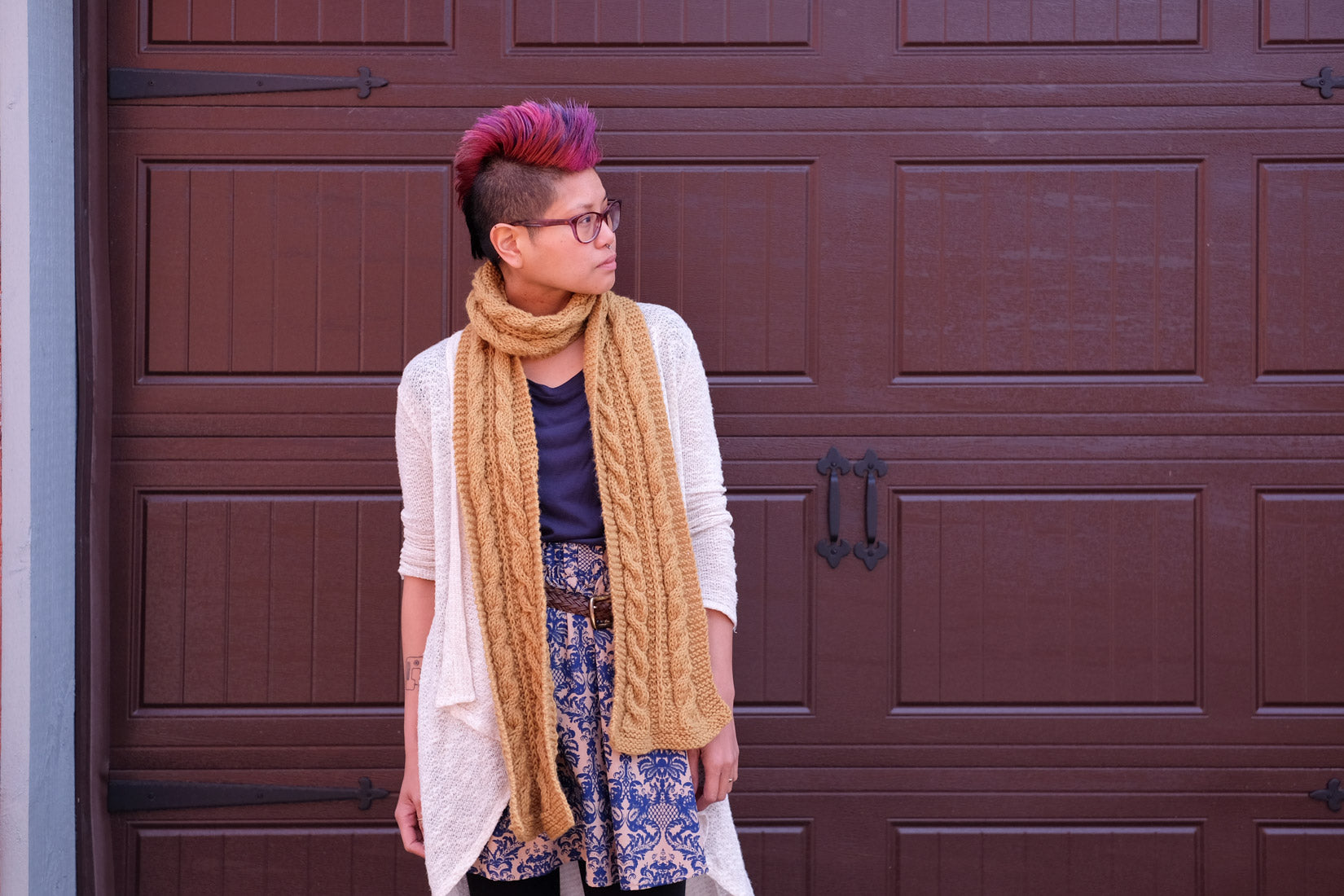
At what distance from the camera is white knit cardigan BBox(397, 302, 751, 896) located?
1.72 m

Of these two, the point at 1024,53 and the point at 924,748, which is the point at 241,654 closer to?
the point at 924,748

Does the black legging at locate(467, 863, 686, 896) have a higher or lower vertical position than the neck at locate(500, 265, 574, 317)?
lower

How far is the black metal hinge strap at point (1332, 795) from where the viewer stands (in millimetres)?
2545

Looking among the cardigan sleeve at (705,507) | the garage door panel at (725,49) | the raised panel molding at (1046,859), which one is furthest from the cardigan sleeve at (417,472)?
the raised panel molding at (1046,859)

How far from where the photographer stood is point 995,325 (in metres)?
2.56

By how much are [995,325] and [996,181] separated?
0.34 meters

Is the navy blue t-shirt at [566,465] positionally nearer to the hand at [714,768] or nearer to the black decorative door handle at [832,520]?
the hand at [714,768]

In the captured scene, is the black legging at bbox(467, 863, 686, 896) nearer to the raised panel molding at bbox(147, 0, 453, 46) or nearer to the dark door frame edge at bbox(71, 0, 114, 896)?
the dark door frame edge at bbox(71, 0, 114, 896)

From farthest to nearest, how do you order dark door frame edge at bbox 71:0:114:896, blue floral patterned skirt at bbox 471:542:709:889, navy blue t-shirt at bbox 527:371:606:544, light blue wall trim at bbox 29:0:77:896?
dark door frame edge at bbox 71:0:114:896
light blue wall trim at bbox 29:0:77:896
navy blue t-shirt at bbox 527:371:606:544
blue floral patterned skirt at bbox 471:542:709:889

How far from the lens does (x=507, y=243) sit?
177 centimetres

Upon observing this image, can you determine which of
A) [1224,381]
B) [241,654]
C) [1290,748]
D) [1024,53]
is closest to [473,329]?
[241,654]

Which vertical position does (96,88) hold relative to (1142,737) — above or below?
above

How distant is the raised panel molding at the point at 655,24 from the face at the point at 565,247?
94 cm

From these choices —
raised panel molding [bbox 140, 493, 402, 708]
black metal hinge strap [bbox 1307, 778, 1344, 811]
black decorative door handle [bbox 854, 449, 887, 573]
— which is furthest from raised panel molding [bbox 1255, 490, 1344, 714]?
raised panel molding [bbox 140, 493, 402, 708]
